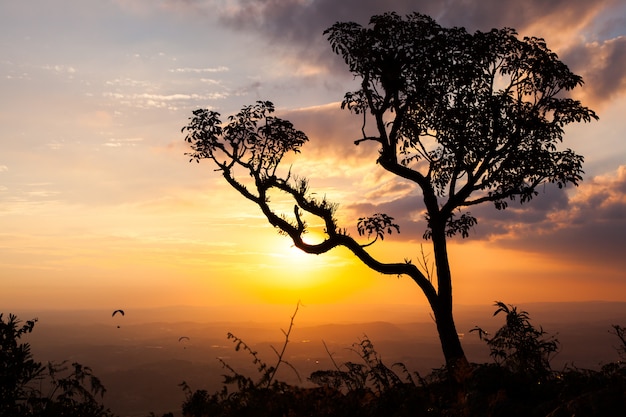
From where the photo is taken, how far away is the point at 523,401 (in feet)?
21.9

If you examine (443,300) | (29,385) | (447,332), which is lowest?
(29,385)

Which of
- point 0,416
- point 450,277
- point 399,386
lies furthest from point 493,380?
point 450,277

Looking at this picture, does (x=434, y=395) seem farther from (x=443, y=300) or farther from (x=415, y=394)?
(x=443, y=300)

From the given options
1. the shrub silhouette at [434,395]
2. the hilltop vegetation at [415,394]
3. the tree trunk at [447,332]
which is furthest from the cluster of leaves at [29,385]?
the tree trunk at [447,332]

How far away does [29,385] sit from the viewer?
1212 cm

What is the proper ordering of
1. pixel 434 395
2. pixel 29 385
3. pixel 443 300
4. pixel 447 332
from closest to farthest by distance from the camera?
pixel 434 395, pixel 29 385, pixel 447 332, pixel 443 300

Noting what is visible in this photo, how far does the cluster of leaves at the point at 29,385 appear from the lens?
444 inches

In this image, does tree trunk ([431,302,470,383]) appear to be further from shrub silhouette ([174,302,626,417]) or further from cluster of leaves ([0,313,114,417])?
cluster of leaves ([0,313,114,417])

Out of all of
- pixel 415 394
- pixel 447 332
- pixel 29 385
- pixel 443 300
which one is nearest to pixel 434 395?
pixel 415 394

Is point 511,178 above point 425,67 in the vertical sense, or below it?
below

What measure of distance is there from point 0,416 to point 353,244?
11.2 m

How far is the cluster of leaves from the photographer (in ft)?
37.0

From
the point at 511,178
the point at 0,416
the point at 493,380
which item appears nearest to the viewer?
the point at 493,380

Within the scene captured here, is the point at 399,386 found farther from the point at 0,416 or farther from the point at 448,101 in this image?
the point at 448,101
